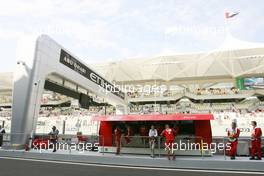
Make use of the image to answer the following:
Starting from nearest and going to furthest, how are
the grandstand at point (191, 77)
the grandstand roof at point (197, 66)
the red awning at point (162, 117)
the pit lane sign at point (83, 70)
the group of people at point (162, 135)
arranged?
1. the group of people at point (162, 135)
2. the red awning at point (162, 117)
3. the pit lane sign at point (83, 70)
4. the grandstand at point (191, 77)
5. the grandstand roof at point (197, 66)

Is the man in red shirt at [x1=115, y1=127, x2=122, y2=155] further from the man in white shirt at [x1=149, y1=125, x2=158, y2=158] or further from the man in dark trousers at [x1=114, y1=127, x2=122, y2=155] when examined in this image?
the man in white shirt at [x1=149, y1=125, x2=158, y2=158]

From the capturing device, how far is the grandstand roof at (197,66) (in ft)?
175

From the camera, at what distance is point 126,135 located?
13164mm

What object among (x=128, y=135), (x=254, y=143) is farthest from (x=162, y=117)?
(x=254, y=143)

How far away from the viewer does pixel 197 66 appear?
191 feet

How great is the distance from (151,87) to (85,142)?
50074mm

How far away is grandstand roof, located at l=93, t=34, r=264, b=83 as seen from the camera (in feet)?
175

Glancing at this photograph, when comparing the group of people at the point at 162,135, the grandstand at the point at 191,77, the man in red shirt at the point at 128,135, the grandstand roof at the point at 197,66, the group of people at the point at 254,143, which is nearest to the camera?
the group of people at the point at 254,143

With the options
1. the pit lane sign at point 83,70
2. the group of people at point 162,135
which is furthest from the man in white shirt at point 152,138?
the pit lane sign at point 83,70

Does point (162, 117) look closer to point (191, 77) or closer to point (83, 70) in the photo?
point (83, 70)

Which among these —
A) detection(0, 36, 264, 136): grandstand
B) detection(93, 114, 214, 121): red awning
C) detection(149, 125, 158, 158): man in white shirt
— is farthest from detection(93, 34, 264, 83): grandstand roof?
detection(149, 125, 158, 158): man in white shirt

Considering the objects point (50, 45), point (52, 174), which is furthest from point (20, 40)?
point (52, 174)

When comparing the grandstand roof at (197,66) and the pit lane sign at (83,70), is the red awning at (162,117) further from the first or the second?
the grandstand roof at (197,66)

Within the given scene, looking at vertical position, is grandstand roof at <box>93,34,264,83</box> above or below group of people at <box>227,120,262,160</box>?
above
